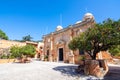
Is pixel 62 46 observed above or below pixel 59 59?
above

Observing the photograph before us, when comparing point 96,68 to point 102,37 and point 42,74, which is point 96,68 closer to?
point 102,37

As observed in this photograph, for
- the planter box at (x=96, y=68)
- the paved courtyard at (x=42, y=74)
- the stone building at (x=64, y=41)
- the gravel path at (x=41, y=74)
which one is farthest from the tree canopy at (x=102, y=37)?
the stone building at (x=64, y=41)

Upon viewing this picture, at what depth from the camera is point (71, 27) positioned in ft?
63.3

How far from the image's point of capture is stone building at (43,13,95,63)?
57.8 feet

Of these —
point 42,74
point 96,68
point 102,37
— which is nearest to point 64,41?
A: point 42,74

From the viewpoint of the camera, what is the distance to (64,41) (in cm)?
2059

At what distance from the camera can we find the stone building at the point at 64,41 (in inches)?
694

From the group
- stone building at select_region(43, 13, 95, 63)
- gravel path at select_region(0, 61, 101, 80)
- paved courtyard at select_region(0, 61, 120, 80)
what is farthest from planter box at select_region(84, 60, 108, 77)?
stone building at select_region(43, 13, 95, 63)

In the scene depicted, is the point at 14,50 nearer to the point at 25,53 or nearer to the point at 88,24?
the point at 25,53

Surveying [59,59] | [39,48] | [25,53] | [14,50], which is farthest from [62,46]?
[39,48]

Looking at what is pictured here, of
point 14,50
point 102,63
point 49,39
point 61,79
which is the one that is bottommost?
point 61,79

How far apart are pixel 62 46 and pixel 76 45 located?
36.1 ft

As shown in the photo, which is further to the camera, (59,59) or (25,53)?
(59,59)

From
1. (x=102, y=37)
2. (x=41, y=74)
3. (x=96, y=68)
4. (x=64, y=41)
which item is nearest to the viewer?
(x=102, y=37)
